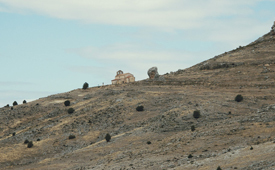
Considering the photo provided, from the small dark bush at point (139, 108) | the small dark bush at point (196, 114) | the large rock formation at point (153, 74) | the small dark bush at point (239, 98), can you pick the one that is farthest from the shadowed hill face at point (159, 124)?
the large rock formation at point (153, 74)

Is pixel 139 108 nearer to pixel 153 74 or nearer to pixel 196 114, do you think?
pixel 196 114

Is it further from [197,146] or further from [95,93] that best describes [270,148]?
[95,93]

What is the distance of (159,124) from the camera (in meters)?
81.3

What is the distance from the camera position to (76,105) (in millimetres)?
109438

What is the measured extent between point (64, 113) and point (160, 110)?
93.4ft

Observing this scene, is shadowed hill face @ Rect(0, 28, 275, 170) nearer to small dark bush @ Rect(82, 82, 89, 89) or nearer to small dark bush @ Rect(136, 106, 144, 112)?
small dark bush @ Rect(136, 106, 144, 112)

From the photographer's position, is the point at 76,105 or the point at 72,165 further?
the point at 76,105

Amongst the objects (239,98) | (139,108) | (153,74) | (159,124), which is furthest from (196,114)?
(153,74)

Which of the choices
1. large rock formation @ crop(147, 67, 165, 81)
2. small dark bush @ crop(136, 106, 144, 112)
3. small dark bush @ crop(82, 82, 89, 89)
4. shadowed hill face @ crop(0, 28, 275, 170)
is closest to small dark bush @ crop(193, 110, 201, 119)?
shadowed hill face @ crop(0, 28, 275, 170)

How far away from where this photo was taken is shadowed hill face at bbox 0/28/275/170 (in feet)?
188

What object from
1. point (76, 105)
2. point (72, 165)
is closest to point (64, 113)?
point (76, 105)

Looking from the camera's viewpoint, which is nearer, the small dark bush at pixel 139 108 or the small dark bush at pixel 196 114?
the small dark bush at pixel 196 114

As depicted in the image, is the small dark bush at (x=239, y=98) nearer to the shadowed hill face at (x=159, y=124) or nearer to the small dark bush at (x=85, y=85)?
the shadowed hill face at (x=159, y=124)

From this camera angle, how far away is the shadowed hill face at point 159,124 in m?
57.4
